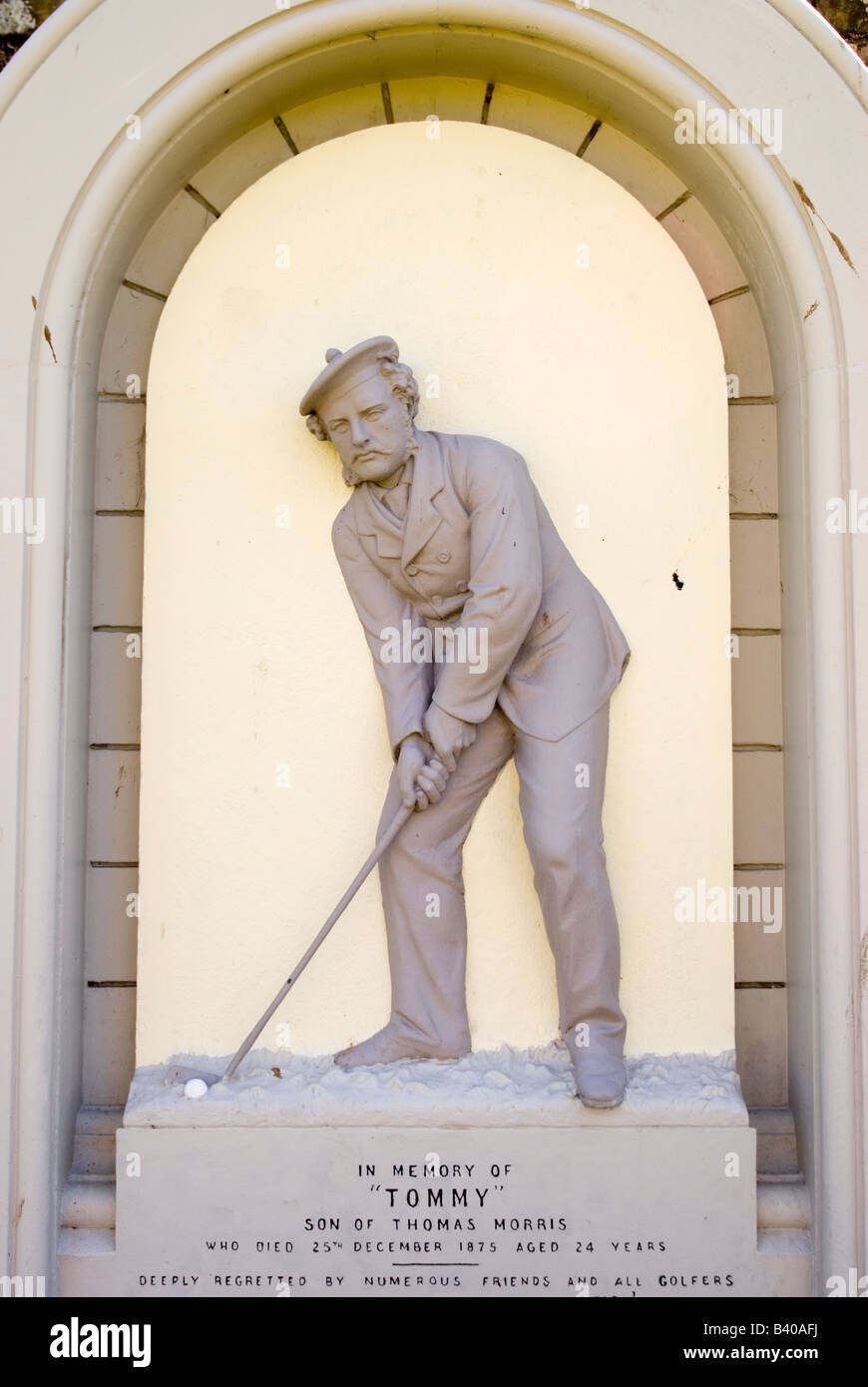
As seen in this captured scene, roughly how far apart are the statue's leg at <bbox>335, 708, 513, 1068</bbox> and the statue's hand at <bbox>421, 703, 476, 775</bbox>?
12 centimetres

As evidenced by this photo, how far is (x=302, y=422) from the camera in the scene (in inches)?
176

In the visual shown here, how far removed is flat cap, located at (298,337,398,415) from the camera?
4.16 meters

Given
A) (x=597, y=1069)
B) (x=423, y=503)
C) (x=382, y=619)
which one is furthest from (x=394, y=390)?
(x=597, y=1069)

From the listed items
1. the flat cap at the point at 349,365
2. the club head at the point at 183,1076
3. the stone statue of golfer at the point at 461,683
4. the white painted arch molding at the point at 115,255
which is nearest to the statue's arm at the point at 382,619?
the stone statue of golfer at the point at 461,683

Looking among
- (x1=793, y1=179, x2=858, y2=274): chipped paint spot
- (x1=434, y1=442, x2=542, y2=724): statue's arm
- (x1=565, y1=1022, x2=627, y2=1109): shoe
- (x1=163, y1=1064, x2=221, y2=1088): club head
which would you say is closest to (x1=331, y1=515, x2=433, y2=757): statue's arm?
(x1=434, y1=442, x2=542, y2=724): statue's arm

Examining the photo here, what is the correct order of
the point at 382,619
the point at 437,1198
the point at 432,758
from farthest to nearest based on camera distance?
the point at 382,619, the point at 432,758, the point at 437,1198

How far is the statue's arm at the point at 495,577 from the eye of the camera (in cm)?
418

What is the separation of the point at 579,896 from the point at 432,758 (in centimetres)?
64

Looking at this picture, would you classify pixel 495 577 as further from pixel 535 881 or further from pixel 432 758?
pixel 535 881

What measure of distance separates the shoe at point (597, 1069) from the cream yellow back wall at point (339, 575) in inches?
5.6

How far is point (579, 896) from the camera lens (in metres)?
4.18

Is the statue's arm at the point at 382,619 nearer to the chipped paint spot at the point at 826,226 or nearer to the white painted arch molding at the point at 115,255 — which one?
the white painted arch molding at the point at 115,255

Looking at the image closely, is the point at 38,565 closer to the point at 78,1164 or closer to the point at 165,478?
the point at 165,478

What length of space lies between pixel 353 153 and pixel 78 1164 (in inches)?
140
